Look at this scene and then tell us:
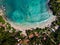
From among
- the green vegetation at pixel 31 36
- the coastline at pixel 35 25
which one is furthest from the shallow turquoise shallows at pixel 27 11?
the green vegetation at pixel 31 36

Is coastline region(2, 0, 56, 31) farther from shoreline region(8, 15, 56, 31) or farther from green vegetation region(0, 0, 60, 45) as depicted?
green vegetation region(0, 0, 60, 45)

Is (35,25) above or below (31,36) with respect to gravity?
above

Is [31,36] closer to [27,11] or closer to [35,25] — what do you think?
[35,25]

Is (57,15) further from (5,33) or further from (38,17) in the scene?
(5,33)

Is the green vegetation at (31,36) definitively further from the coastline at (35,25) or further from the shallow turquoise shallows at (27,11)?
the shallow turquoise shallows at (27,11)

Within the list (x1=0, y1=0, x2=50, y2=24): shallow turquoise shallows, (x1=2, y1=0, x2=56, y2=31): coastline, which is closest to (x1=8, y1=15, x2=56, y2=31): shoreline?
(x1=2, y1=0, x2=56, y2=31): coastline

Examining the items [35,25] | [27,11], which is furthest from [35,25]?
[27,11]

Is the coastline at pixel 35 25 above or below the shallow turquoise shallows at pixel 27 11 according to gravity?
below

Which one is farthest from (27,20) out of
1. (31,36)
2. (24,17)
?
(31,36)
